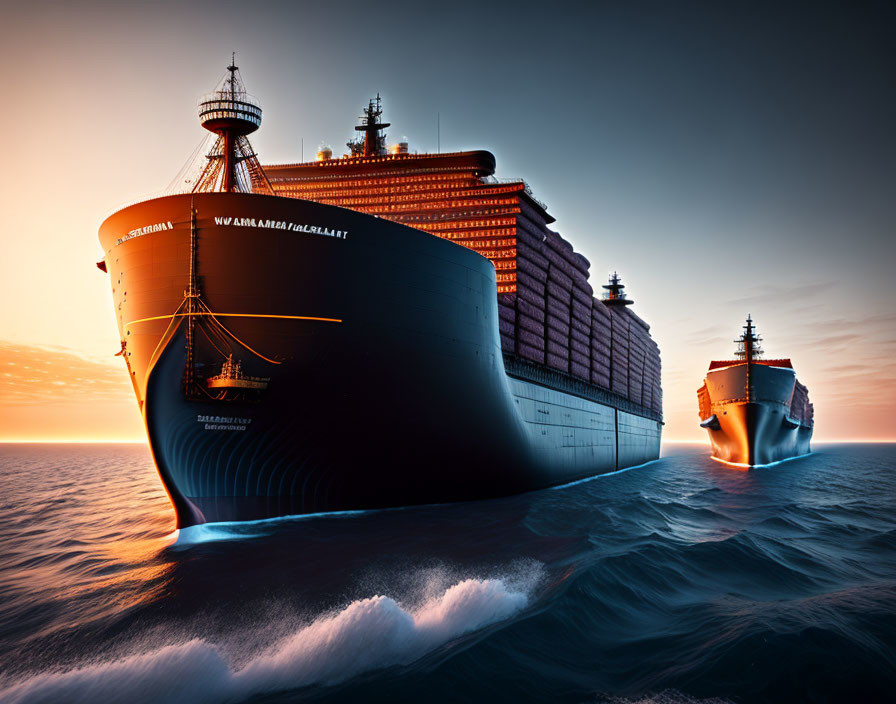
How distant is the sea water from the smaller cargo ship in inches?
1198

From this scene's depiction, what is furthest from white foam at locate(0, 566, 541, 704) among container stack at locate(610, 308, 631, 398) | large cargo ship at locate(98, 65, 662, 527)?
container stack at locate(610, 308, 631, 398)

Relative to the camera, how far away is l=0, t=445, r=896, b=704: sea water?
253 inches

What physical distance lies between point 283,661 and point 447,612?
269 cm

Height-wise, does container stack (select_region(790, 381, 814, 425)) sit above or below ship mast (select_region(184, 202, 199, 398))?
below

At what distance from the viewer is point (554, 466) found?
2853 cm

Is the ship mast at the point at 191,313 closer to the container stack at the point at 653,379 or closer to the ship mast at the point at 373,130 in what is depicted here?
the ship mast at the point at 373,130

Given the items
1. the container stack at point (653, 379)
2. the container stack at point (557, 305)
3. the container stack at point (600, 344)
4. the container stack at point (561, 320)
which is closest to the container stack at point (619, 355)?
the container stack at point (561, 320)

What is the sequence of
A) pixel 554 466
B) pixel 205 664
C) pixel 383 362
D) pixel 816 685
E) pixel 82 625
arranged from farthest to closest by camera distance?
1. pixel 554 466
2. pixel 383 362
3. pixel 82 625
4. pixel 205 664
5. pixel 816 685

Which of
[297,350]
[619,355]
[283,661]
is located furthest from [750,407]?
[283,661]

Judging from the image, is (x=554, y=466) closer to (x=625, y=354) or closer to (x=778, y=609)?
(x=778, y=609)

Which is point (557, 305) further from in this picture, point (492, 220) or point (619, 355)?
point (619, 355)

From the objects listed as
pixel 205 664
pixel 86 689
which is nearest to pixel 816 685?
pixel 205 664

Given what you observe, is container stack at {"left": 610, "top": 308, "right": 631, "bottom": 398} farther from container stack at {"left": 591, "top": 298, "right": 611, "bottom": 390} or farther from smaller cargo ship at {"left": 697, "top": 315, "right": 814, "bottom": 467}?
smaller cargo ship at {"left": 697, "top": 315, "right": 814, "bottom": 467}

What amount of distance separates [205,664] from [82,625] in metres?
3.41
